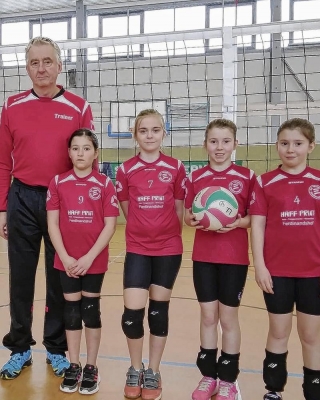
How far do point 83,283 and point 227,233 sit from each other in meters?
0.72

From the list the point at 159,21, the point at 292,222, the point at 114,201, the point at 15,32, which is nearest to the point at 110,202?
the point at 114,201

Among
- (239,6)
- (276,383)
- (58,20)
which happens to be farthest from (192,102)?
(276,383)

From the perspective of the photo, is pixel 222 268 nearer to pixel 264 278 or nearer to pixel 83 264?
pixel 264 278

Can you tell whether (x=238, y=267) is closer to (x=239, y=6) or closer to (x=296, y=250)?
(x=296, y=250)

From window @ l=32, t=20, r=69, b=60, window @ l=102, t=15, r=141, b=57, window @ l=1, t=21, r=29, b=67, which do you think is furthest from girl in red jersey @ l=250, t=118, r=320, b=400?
window @ l=1, t=21, r=29, b=67

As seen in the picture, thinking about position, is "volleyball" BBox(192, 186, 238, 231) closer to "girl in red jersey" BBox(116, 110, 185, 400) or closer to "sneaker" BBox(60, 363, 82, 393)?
"girl in red jersey" BBox(116, 110, 185, 400)

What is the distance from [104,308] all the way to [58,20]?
25.5 ft

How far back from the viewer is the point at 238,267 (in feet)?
6.14

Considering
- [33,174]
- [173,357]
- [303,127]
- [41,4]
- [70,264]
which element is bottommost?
[173,357]

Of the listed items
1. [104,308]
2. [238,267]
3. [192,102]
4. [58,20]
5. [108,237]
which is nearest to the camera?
[238,267]

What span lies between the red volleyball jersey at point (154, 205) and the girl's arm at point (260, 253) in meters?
0.37

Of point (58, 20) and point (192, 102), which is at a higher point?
point (58, 20)

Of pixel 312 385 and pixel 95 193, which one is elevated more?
pixel 95 193

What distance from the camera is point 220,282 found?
1.89m
